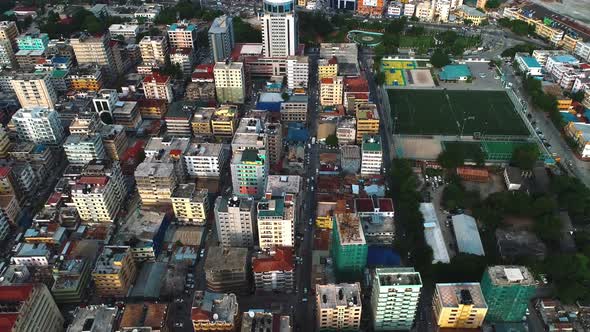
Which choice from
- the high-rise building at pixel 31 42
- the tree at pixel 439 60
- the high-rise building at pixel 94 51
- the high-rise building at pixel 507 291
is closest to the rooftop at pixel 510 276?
the high-rise building at pixel 507 291

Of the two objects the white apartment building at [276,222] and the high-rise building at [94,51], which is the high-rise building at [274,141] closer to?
the white apartment building at [276,222]

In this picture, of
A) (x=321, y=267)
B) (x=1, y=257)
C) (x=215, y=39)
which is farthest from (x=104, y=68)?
(x=321, y=267)

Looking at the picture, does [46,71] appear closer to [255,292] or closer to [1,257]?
[1,257]

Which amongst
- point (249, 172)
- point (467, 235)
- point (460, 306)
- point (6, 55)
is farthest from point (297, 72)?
point (6, 55)

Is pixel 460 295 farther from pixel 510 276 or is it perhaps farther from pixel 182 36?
pixel 182 36

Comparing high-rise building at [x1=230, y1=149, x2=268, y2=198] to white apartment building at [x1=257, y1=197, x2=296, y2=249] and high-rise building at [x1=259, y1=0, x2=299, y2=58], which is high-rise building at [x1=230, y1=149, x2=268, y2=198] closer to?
white apartment building at [x1=257, y1=197, x2=296, y2=249]
